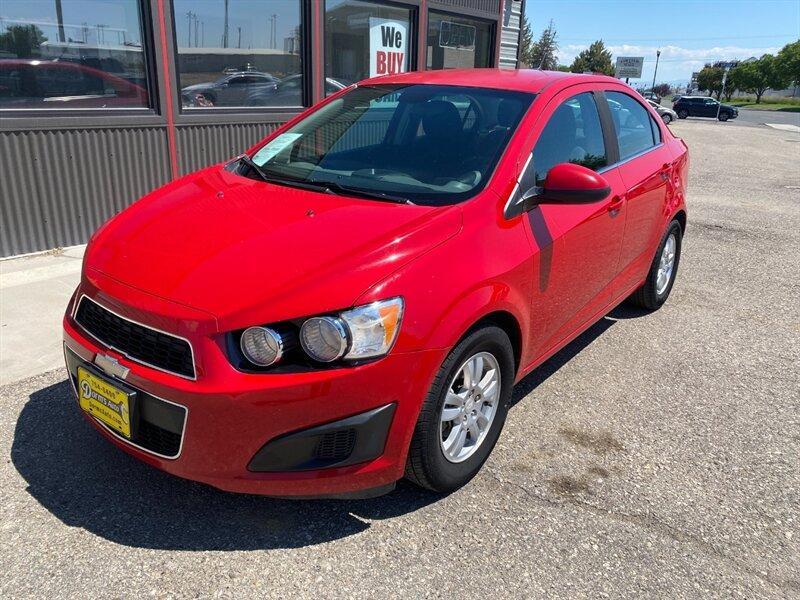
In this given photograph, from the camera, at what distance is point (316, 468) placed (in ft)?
7.45

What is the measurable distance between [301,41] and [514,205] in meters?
5.55

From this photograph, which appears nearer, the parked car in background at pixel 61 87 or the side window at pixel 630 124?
the side window at pixel 630 124

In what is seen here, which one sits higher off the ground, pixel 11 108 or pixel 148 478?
pixel 11 108

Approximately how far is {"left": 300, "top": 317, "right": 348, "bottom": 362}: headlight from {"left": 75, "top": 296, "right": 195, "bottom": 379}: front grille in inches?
15.9

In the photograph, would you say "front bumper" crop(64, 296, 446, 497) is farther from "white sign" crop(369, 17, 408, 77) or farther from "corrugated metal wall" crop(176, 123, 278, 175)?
"white sign" crop(369, 17, 408, 77)

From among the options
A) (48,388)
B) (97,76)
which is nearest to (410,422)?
(48,388)

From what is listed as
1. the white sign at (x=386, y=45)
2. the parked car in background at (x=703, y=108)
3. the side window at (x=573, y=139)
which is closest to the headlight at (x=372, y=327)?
the side window at (x=573, y=139)

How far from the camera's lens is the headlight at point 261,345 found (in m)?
2.17

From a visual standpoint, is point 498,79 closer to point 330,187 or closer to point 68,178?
point 330,187

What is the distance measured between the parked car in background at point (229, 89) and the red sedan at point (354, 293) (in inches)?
134

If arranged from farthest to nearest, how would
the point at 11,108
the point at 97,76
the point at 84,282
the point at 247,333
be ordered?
the point at 97,76
the point at 11,108
the point at 84,282
the point at 247,333

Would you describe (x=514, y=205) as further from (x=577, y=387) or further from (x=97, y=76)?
(x=97, y=76)

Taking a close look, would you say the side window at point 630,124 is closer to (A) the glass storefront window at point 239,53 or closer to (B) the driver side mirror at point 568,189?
(B) the driver side mirror at point 568,189

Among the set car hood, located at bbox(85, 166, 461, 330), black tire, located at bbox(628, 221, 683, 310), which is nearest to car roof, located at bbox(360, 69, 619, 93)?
car hood, located at bbox(85, 166, 461, 330)
